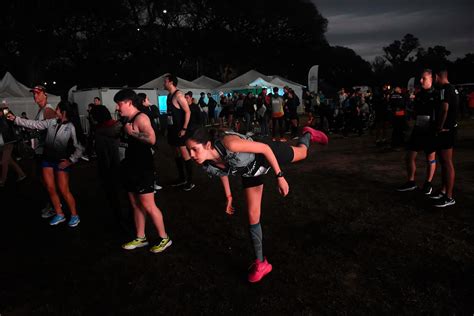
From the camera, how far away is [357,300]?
9.71ft

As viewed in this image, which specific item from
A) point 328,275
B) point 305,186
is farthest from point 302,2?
point 328,275

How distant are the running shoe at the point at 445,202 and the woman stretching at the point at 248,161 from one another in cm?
283

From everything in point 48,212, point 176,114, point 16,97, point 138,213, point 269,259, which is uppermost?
point 16,97

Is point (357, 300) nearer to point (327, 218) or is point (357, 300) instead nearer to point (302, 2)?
point (327, 218)

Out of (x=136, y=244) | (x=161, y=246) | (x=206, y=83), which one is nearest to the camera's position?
(x=161, y=246)

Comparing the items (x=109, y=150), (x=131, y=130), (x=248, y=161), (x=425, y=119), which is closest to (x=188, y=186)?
(x=109, y=150)

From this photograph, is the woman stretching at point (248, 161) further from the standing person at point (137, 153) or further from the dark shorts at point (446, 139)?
the dark shorts at point (446, 139)

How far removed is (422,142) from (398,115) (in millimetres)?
4922

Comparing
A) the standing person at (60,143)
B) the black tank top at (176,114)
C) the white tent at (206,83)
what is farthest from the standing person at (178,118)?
the white tent at (206,83)

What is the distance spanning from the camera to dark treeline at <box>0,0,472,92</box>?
29.2 metres

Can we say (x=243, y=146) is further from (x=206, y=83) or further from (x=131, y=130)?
(x=206, y=83)

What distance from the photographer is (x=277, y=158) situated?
11.4ft

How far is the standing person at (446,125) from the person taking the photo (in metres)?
4.72

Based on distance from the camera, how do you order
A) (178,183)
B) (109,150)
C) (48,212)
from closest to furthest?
(109,150), (48,212), (178,183)
